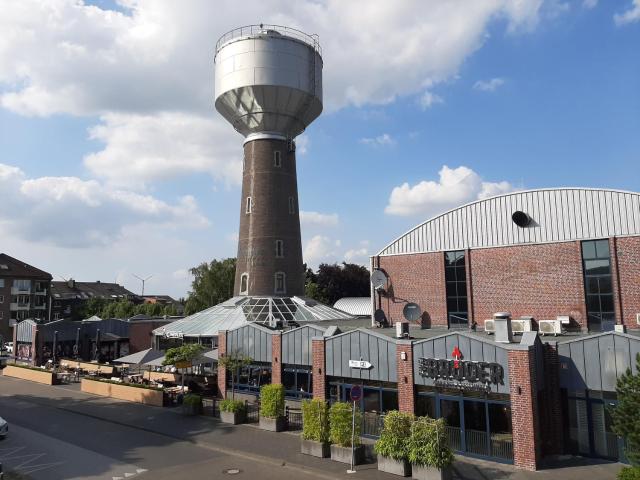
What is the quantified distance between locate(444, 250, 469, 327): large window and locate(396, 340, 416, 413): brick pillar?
9734 mm

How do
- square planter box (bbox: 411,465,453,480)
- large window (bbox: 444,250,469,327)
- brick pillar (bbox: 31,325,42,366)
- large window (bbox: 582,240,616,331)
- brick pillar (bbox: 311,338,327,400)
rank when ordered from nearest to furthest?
square planter box (bbox: 411,465,453,480)
brick pillar (bbox: 311,338,327,400)
large window (bbox: 582,240,616,331)
large window (bbox: 444,250,469,327)
brick pillar (bbox: 31,325,42,366)

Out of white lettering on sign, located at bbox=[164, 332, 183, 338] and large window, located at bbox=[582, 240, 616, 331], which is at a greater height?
large window, located at bbox=[582, 240, 616, 331]

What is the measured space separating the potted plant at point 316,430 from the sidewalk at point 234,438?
373 mm

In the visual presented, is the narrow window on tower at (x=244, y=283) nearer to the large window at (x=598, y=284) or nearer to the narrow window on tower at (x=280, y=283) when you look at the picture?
the narrow window on tower at (x=280, y=283)

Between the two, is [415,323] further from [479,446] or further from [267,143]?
[267,143]

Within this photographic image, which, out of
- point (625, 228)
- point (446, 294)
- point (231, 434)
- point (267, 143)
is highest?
point (267, 143)

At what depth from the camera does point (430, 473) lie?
1540 centimetres

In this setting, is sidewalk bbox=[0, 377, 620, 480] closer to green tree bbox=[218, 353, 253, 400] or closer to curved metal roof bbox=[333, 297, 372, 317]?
green tree bbox=[218, 353, 253, 400]

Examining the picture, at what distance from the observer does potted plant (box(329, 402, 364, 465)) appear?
17391 mm

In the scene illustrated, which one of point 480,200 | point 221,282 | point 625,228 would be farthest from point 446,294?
point 221,282

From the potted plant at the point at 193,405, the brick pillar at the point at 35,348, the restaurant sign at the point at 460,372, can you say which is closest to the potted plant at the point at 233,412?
the potted plant at the point at 193,405

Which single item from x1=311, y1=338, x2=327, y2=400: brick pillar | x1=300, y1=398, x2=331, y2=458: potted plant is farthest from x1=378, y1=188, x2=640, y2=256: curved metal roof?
x1=300, y1=398, x2=331, y2=458: potted plant

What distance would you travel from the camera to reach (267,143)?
4003 cm

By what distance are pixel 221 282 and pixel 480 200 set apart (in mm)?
43228
